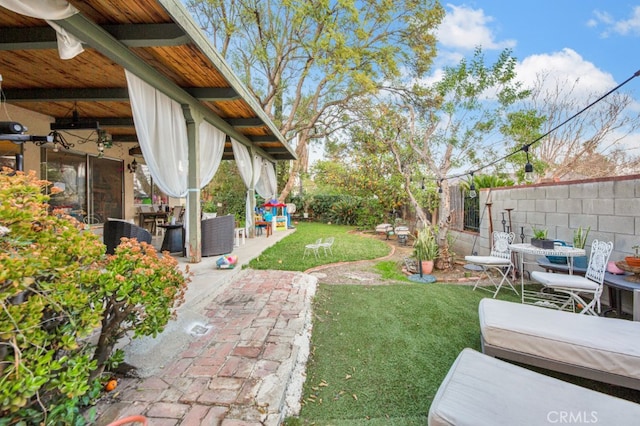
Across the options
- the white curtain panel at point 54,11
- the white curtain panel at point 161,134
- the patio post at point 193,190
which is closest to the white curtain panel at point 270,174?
the patio post at point 193,190

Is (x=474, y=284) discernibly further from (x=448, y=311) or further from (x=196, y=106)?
(x=196, y=106)

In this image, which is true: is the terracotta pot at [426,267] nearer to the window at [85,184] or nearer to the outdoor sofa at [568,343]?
the outdoor sofa at [568,343]

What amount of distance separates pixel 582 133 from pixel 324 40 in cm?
1009

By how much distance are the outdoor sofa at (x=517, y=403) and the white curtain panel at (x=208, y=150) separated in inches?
184

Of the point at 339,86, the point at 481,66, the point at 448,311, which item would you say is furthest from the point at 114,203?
the point at 339,86

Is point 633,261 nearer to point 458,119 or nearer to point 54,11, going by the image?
point 458,119

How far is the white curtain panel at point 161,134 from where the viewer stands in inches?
142

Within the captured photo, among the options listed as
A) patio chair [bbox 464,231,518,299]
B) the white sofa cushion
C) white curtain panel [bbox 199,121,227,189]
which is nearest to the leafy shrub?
the white sofa cushion

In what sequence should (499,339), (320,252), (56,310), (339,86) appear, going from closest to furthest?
(56,310) < (499,339) < (320,252) < (339,86)

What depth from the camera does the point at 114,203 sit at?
7.58 m

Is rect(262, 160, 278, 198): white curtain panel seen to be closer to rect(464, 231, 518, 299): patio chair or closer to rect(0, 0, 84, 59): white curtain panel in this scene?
rect(464, 231, 518, 299): patio chair

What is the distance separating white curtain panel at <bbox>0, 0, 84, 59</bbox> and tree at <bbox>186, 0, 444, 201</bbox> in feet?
28.9

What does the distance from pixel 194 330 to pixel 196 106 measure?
11.8 feet

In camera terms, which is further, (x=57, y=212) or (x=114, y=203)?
(x=114, y=203)
